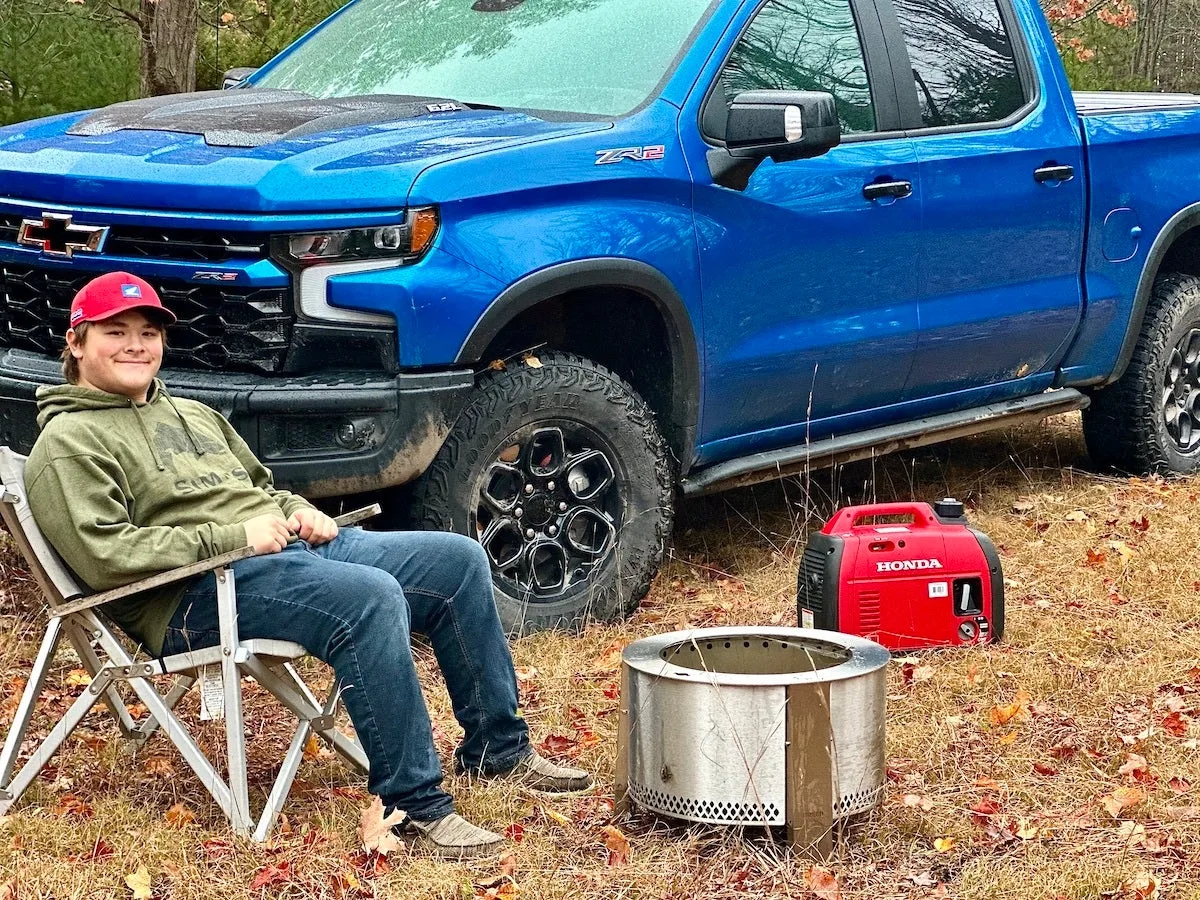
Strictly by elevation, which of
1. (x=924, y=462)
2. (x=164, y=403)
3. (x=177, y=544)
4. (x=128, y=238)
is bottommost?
(x=924, y=462)

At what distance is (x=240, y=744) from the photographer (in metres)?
3.51

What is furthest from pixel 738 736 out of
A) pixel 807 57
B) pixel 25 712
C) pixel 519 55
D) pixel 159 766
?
pixel 807 57

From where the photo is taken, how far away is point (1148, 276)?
6781 millimetres

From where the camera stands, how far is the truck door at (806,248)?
17.0 feet

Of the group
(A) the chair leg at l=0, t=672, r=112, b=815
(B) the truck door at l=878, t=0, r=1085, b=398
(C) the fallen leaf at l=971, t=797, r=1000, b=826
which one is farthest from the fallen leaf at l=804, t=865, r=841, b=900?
(B) the truck door at l=878, t=0, r=1085, b=398

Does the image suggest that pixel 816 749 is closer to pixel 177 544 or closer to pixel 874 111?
pixel 177 544

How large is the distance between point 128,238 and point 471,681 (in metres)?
1.61

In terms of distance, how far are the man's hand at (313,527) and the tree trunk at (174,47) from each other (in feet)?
18.3

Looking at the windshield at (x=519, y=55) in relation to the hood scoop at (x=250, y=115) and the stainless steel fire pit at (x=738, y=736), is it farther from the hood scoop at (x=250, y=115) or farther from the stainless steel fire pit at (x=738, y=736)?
the stainless steel fire pit at (x=738, y=736)

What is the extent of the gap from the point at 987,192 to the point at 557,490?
2.06m

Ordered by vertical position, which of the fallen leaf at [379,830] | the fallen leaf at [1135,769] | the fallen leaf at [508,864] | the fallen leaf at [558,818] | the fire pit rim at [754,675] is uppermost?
the fire pit rim at [754,675]

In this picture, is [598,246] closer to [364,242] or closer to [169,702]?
[364,242]

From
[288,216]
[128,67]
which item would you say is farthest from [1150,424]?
[128,67]

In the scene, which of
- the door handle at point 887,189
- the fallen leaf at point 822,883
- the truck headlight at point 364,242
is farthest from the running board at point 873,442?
the fallen leaf at point 822,883
